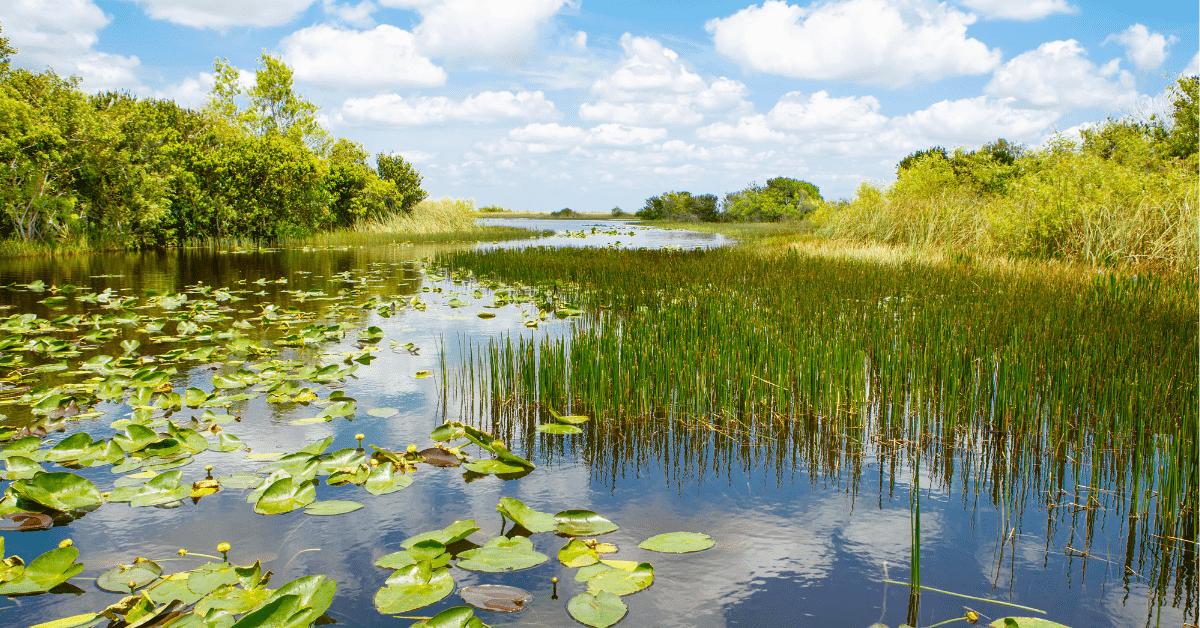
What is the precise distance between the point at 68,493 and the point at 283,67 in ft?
108

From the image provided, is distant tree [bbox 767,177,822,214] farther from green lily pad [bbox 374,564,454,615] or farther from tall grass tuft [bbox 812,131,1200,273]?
green lily pad [bbox 374,564,454,615]

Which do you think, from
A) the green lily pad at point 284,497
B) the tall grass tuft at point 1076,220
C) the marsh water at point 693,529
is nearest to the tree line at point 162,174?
the marsh water at point 693,529

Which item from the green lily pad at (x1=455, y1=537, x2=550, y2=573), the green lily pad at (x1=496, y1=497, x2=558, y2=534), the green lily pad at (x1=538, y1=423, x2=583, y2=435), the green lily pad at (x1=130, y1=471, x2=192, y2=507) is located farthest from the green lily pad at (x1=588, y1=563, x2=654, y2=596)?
the green lily pad at (x1=130, y1=471, x2=192, y2=507)

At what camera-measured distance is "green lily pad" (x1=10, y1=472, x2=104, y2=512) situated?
2.92 m

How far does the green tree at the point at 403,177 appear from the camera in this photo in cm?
3158

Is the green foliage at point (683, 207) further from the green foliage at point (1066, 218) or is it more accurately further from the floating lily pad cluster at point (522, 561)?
the floating lily pad cluster at point (522, 561)

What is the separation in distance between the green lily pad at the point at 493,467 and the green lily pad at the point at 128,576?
1417 mm

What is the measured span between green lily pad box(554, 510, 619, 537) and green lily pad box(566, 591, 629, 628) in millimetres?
458

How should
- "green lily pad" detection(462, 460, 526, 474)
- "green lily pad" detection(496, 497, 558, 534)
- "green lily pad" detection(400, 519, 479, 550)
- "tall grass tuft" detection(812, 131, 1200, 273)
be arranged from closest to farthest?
"green lily pad" detection(400, 519, 479, 550) → "green lily pad" detection(496, 497, 558, 534) → "green lily pad" detection(462, 460, 526, 474) → "tall grass tuft" detection(812, 131, 1200, 273)

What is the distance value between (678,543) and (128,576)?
2.01m

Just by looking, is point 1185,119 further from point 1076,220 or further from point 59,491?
point 59,491

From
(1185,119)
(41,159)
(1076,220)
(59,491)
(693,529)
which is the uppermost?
(1185,119)

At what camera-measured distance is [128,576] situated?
2.42 meters

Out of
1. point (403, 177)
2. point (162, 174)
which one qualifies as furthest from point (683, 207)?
point (162, 174)
